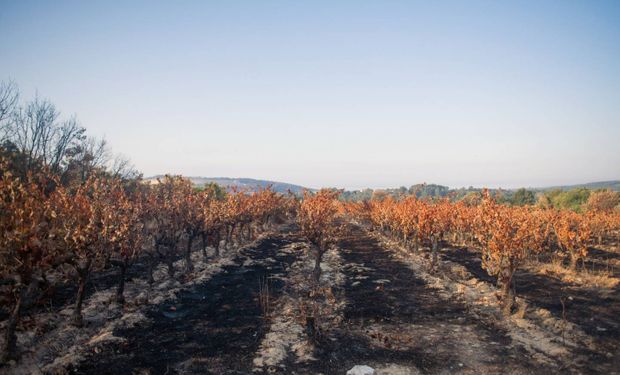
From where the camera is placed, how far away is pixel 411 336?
12977 millimetres

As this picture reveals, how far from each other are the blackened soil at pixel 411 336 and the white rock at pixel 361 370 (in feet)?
0.76

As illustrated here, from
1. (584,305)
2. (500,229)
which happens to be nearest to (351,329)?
(500,229)

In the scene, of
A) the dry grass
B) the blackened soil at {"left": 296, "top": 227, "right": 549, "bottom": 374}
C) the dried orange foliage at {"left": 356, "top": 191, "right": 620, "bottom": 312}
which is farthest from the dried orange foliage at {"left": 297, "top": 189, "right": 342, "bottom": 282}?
the dry grass

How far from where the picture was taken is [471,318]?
14867 mm

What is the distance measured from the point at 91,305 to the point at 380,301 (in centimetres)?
1372

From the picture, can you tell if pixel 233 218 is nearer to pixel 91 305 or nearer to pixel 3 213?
pixel 91 305

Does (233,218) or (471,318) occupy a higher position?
(233,218)

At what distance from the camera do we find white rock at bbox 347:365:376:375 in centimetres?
1016

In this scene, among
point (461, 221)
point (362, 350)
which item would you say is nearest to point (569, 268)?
point (461, 221)

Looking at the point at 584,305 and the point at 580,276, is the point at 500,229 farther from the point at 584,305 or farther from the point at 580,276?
the point at 580,276

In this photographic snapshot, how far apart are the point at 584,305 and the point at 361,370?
1288 cm

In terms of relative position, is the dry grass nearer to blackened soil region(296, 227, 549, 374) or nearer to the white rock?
blackened soil region(296, 227, 549, 374)

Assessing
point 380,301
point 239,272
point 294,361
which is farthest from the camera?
point 239,272

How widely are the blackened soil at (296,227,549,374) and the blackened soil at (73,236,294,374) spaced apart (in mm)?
2950
